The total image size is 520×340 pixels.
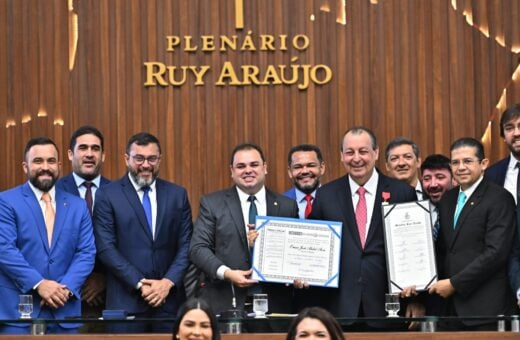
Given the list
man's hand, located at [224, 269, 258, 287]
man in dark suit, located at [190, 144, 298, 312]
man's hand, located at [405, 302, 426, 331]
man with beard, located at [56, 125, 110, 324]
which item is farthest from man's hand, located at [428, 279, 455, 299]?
man with beard, located at [56, 125, 110, 324]

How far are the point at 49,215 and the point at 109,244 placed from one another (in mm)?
367

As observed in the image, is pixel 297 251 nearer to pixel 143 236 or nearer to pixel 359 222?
pixel 359 222

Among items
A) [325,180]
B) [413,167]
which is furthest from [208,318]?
[325,180]

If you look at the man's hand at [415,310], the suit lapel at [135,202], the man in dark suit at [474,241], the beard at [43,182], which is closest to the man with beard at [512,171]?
the man in dark suit at [474,241]

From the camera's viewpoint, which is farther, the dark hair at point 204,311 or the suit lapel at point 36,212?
the suit lapel at point 36,212

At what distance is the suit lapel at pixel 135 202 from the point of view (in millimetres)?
6883

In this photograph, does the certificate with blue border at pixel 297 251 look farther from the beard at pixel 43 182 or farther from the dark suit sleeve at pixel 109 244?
the beard at pixel 43 182

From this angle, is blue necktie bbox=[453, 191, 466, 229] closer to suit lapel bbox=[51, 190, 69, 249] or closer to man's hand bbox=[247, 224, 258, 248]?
man's hand bbox=[247, 224, 258, 248]

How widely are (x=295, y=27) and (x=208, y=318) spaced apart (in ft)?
11.9

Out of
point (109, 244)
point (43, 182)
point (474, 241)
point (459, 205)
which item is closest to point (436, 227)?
point (459, 205)

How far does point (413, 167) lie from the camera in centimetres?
730

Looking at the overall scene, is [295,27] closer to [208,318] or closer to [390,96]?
[390,96]

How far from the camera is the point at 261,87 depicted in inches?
336

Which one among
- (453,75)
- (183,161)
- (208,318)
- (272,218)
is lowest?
(208,318)
